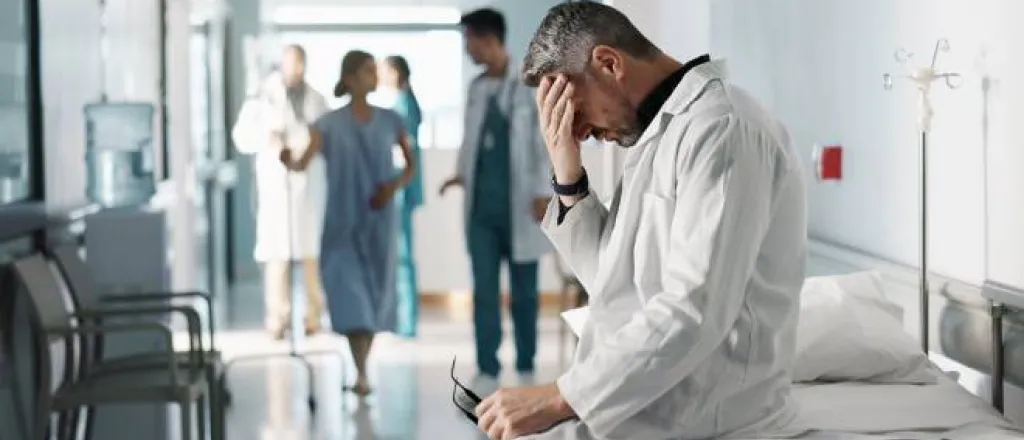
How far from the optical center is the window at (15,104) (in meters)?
5.11

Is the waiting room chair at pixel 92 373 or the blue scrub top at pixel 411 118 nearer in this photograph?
the waiting room chair at pixel 92 373

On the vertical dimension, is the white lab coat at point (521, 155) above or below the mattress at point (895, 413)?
above

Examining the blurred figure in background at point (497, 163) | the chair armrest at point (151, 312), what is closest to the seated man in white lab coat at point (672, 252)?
the chair armrest at point (151, 312)

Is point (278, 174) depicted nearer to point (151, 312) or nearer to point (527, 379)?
point (527, 379)

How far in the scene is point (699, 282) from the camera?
8.02 ft

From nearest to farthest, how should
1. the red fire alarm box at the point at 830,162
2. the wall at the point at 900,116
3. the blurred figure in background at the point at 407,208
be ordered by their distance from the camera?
the wall at the point at 900,116, the red fire alarm box at the point at 830,162, the blurred figure in background at the point at 407,208

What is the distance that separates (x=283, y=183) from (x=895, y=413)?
20.8 ft

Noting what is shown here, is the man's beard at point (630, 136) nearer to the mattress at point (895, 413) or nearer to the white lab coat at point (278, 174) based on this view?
the mattress at point (895, 413)

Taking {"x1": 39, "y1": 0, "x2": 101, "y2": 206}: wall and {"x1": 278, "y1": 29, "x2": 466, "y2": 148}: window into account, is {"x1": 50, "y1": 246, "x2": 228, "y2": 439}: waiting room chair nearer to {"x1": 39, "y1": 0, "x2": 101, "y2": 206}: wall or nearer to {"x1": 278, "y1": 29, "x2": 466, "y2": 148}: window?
{"x1": 39, "y1": 0, "x2": 101, "y2": 206}: wall

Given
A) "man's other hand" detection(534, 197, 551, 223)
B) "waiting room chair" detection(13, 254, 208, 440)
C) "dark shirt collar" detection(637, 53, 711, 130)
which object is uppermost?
"dark shirt collar" detection(637, 53, 711, 130)

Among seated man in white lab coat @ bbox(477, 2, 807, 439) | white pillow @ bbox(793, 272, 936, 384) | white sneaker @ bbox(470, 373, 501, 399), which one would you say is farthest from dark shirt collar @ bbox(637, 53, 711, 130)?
white sneaker @ bbox(470, 373, 501, 399)

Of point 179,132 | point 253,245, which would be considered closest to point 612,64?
point 179,132

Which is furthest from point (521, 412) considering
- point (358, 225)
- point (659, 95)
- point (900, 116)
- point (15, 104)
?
point (358, 225)

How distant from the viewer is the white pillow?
3.62 meters
